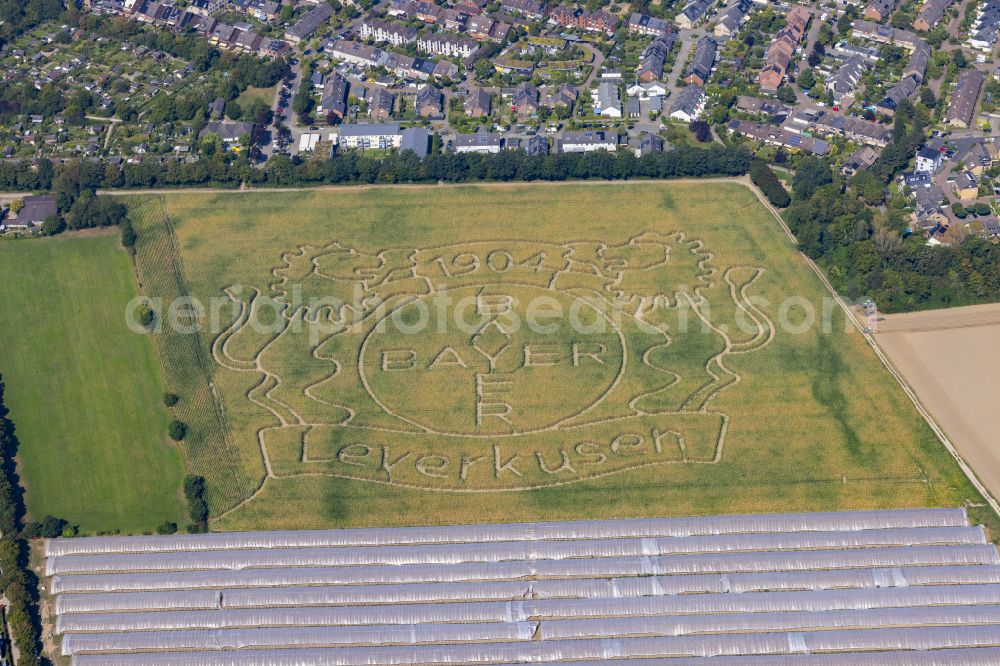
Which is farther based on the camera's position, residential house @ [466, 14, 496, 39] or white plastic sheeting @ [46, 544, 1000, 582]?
residential house @ [466, 14, 496, 39]

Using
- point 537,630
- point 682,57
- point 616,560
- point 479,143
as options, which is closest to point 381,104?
point 479,143

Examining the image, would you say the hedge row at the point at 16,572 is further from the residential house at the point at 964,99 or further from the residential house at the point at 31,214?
the residential house at the point at 964,99

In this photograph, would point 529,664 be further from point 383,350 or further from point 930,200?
point 930,200

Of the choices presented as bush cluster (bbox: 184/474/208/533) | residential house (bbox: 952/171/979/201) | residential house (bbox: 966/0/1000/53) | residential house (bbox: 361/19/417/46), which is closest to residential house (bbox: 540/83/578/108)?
residential house (bbox: 361/19/417/46)

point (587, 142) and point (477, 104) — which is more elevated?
point (587, 142)

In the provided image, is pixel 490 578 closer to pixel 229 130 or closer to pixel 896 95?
pixel 229 130

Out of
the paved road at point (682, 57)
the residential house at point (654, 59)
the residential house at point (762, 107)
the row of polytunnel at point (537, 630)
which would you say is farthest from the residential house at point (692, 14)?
the row of polytunnel at point (537, 630)

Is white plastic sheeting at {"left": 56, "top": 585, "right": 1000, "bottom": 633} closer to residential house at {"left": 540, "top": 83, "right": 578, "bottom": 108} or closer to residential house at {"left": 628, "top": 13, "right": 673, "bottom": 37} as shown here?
residential house at {"left": 540, "top": 83, "right": 578, "bottom": 108}
